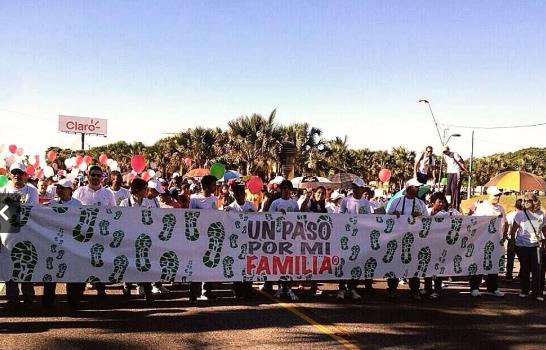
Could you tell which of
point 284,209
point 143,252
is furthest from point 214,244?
point 284,209

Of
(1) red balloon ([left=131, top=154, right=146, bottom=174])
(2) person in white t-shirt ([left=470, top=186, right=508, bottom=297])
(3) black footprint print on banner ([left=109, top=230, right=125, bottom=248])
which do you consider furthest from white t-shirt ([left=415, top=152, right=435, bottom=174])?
(1) red balloon ([left=131, top=154, right=146, bottom=174])

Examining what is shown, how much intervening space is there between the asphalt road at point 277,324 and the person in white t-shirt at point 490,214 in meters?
0.58

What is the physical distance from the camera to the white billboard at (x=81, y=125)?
7700 centimetres

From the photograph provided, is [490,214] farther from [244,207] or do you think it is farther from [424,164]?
[244,207]

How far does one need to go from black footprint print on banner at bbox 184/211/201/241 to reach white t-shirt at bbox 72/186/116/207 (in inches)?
46.5

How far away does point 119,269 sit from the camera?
262 inches

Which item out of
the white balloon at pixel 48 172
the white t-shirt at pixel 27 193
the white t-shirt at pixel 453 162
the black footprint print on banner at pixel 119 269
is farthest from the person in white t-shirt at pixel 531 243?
the white balloon at pixel 48 172

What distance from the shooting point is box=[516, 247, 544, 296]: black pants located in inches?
319

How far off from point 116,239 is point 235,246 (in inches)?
63.6

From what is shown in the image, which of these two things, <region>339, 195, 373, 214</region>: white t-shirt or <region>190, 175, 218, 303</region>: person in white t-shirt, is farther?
<region>339, 195, 373, 214</region>: white t-shirt

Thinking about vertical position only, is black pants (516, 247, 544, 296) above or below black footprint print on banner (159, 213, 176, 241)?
below

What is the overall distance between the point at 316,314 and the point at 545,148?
14437 cm

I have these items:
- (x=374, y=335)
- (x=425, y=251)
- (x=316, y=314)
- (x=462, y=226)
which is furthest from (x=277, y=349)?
(x=462, y=226)

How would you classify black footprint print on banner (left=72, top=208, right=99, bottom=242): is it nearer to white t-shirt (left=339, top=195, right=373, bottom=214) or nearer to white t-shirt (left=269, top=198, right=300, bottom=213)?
white t-shirt (left=269, top=198, right=300, bottom=213)
